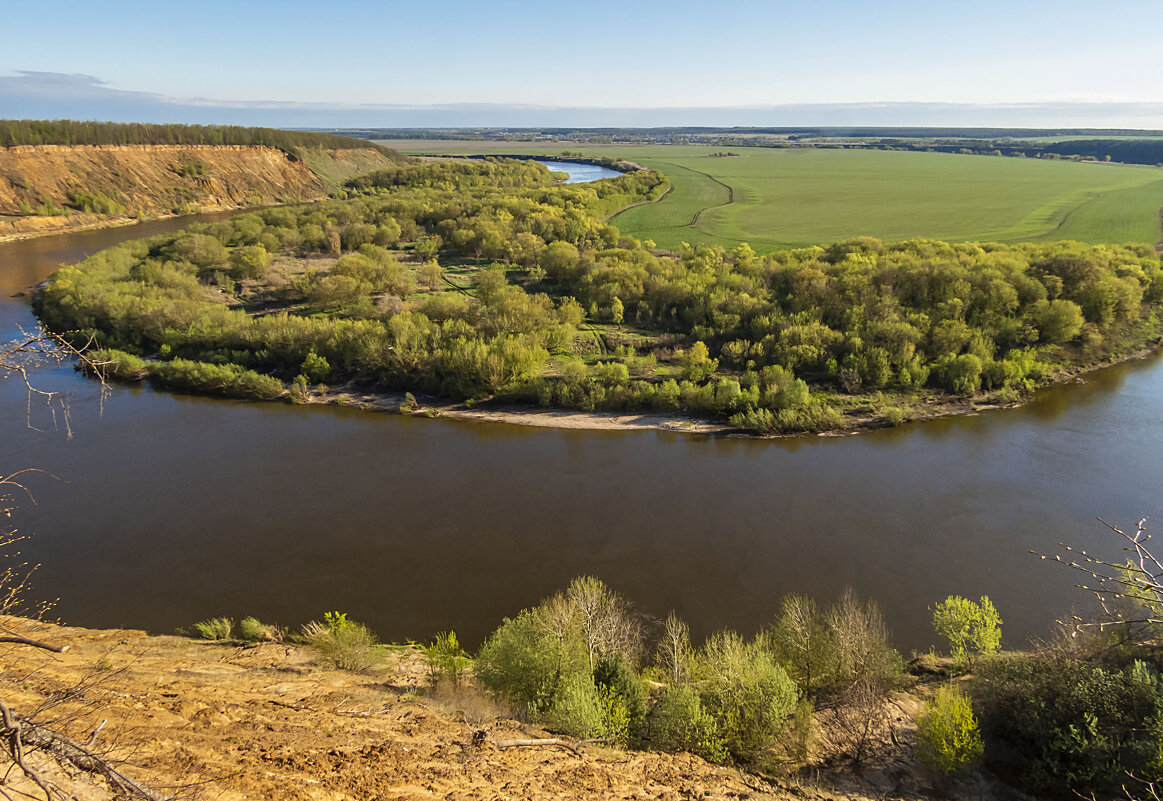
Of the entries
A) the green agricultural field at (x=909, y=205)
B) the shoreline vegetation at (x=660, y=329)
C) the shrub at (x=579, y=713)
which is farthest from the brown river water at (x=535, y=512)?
the green agricultural field at (x=909, y=205)

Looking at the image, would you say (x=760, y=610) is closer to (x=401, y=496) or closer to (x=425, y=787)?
(x=425, y=787)

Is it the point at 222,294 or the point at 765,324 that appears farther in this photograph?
the point at 222,294

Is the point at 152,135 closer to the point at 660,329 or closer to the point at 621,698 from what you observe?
the point at 660,329

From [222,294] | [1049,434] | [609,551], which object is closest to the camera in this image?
[609,551]

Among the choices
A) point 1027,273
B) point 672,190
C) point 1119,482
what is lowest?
point 1119,482

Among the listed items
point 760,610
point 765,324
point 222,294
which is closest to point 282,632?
point 760,610

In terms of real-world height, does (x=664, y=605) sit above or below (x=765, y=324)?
below

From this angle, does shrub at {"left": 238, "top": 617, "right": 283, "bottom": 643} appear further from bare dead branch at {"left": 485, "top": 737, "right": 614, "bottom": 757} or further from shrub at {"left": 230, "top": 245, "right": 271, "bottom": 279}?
shrub at {"left": 230, "top": 245, "right": 271, "bottom": 279}
